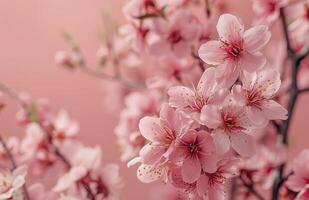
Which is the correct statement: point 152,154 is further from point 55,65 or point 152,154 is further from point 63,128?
point 55,65

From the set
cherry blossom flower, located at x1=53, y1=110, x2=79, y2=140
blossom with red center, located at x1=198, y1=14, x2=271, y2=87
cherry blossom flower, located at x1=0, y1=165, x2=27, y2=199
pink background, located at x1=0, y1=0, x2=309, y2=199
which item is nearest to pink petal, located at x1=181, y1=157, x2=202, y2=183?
blossom with red center, located at x1=198, y1=14, x2=271, y2=87

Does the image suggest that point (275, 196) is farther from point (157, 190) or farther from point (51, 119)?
point (51, 119)

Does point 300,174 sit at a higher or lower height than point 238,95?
lower

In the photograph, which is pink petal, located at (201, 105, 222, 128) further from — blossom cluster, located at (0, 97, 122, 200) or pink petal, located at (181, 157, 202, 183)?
blossom cluster, located at (0, 97, 122, 200)

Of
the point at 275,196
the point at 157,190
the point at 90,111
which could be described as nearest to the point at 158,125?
the point at 157,190

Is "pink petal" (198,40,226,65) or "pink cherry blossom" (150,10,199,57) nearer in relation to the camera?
"pink petal" (198,40,226,65)

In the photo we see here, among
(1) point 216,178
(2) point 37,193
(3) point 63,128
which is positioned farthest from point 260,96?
(3) point 63,128

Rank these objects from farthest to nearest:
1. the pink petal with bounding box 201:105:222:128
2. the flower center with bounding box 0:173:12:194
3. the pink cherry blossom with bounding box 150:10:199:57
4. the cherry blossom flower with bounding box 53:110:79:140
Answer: the cherry blossom flower with bounding box 53:110:79:140, the pink cherry blossom with bounding box 150:10:199:57, the flower center with bounding box 0:173:12:194, the pink petal with bounding box 201:105:222:128
